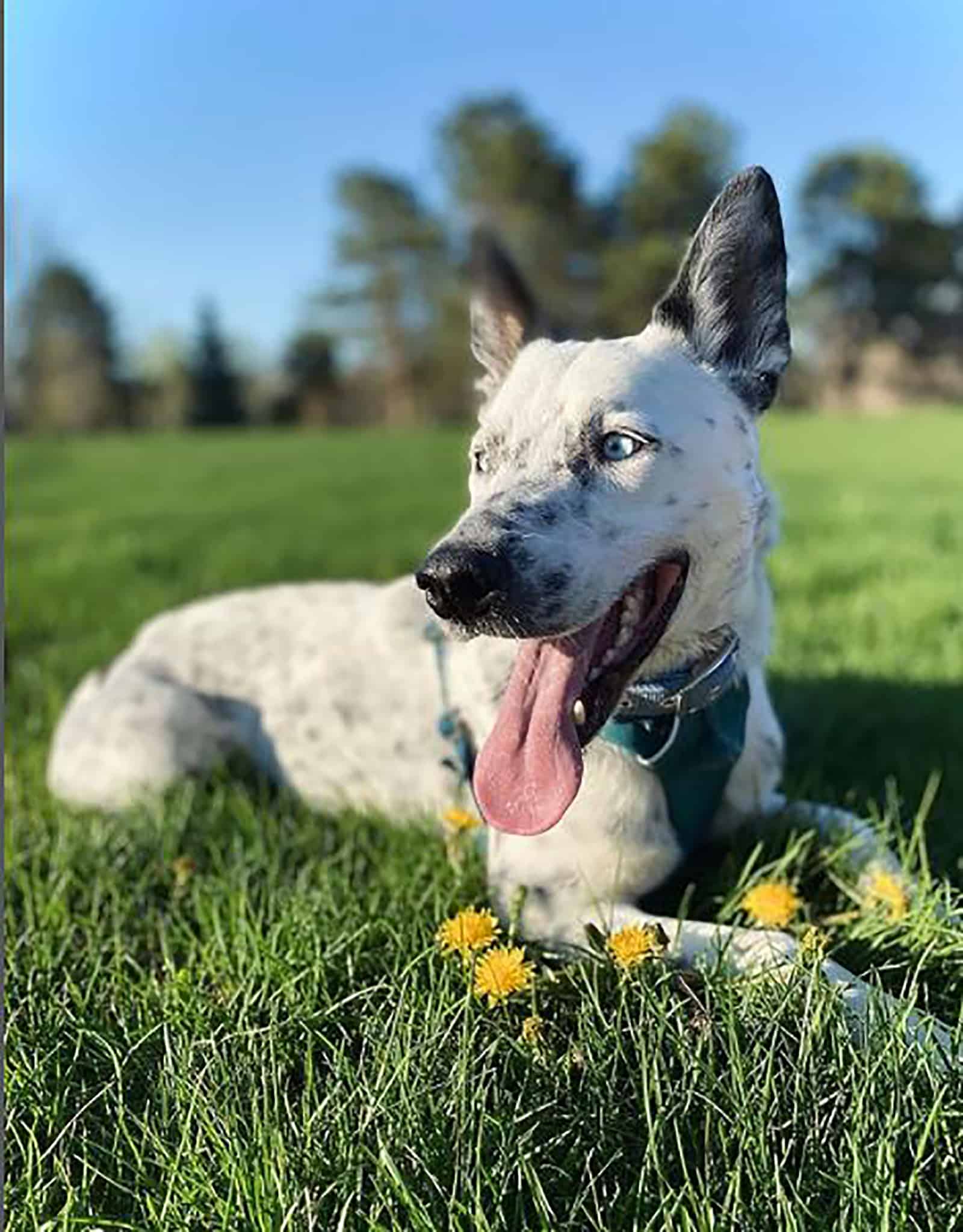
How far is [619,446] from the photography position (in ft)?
7.89

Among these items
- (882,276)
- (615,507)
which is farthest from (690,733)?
(882,276)

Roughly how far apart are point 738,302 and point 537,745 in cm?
108

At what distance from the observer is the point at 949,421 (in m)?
8.61

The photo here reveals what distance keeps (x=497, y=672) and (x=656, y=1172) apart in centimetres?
133

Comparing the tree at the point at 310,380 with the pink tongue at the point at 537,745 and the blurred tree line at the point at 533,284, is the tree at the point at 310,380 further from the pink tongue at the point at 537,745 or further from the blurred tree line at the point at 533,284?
the pink tongue at the point at 537,745

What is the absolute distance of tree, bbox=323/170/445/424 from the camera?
91.4 feet

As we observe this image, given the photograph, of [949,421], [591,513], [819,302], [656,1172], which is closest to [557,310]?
[591,513]

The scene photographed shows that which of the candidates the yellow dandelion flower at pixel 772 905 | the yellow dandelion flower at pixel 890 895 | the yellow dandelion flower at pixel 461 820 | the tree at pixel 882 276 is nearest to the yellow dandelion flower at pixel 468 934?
the yellow dandelion flower at pixel 461 820

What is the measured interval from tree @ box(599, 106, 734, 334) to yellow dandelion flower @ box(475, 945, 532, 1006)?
244 inches

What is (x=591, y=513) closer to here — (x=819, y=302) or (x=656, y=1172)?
(x=656, y=1172)

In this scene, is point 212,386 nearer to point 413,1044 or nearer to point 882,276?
point 882,276

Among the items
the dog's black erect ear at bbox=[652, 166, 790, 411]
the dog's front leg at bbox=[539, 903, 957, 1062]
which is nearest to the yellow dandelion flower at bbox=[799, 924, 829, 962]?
the dog's front leg at bbox=[539, 903, 957, 1062]

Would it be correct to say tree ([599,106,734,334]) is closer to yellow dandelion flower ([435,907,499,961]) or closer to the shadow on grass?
the shadow on grass

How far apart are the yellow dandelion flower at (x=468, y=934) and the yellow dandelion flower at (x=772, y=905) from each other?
56 cm
